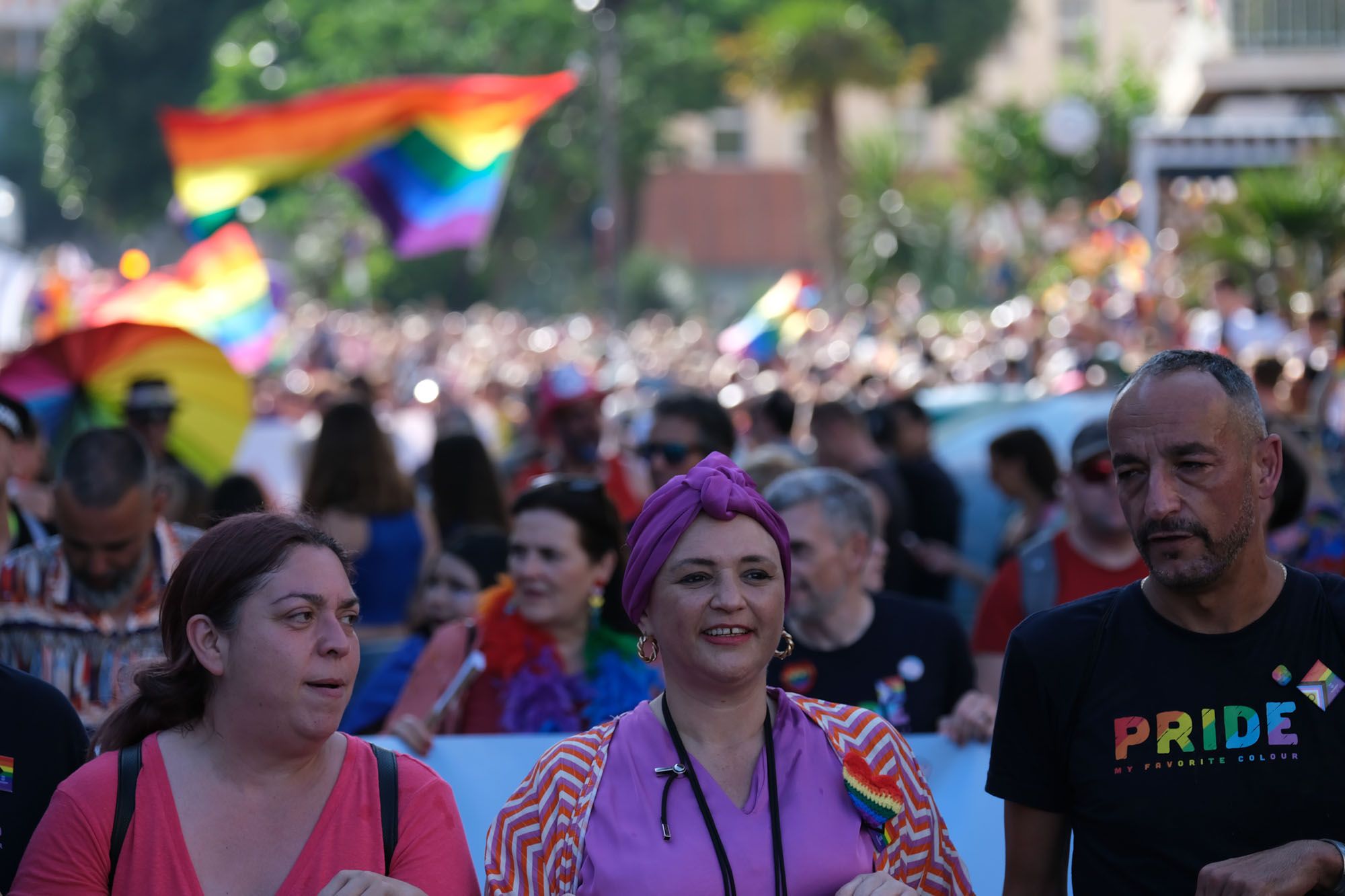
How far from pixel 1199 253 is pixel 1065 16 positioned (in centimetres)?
4775

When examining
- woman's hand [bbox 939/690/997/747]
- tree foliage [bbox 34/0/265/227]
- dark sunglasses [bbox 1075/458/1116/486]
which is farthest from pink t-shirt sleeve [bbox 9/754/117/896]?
tree foliage [bbox 34/0/265/227]

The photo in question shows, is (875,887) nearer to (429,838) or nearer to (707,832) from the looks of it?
(707,832)

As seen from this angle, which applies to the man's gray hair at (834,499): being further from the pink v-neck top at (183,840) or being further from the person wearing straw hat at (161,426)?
the person wearing straw hat at (161,426)

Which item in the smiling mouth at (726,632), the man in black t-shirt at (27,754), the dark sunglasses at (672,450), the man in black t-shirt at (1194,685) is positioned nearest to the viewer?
the man in black t-shirt at (1194,685)

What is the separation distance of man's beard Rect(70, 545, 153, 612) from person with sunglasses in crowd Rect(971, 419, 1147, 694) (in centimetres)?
239

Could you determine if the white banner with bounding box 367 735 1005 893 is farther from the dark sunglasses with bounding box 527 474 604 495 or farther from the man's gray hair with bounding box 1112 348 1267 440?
the man's gray hair with bounding box 1112 348 1267 440

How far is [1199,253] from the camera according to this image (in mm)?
20203

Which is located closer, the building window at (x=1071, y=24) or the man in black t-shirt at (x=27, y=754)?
the man in black t-shirt at (x=27, y=754)

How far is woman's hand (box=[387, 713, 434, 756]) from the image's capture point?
4.46 metres

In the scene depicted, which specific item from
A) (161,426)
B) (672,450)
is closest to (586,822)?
(672,450)

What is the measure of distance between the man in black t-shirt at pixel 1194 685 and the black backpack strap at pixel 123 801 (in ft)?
4.89

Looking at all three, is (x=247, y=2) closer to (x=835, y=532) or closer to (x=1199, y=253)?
(x=1199, y=253)

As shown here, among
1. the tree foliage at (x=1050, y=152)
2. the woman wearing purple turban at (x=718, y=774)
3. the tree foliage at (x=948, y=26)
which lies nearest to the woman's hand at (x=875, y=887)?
the woman wearing purple turban at (x=718, y=774)

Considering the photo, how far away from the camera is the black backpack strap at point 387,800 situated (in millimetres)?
3113
